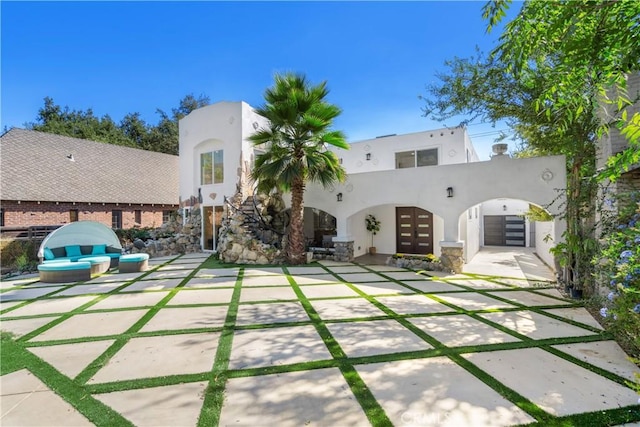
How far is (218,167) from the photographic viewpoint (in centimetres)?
1655

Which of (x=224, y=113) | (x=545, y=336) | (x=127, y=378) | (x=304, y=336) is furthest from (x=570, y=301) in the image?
(x=224, y=113)

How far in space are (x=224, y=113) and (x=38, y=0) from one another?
313 inches

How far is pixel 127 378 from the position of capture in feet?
12.4

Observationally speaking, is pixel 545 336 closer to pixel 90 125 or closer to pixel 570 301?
pixel 570 301

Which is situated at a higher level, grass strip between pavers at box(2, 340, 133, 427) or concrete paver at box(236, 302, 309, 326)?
grass strip between pavers at box(2, 340, 133, 427)

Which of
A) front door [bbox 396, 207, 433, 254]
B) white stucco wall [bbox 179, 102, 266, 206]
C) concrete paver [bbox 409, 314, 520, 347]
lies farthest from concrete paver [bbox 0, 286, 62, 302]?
front door [bbox 396, 207, 433, 254]

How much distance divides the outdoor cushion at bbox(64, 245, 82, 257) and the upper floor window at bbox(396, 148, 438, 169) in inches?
614

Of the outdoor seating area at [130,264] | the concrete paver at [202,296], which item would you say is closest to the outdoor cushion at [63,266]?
the outdoor seating area at [130,264]

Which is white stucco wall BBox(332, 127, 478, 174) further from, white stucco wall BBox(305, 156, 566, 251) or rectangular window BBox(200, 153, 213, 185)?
rectangular window BBox(200, 153, 213, 185)

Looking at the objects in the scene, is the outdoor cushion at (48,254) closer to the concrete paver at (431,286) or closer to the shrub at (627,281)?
the concrete paver at (431,286)

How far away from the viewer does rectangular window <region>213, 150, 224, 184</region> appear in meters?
16.4

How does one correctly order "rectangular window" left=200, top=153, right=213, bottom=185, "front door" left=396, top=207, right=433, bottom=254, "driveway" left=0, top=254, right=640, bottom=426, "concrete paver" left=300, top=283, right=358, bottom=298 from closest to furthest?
"driveway" left=0, top=254, right=640, bottom=426 → "concrete paver" left=300, top=283, right=358, bottom=298 → "front door" left=396, top=207, right=433, bottom=254 → "rectangular window" left=200, top=153, right=213, bottom=185

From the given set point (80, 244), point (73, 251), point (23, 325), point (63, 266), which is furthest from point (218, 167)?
point (23, 325)

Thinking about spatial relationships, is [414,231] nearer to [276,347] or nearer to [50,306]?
[276,347]
